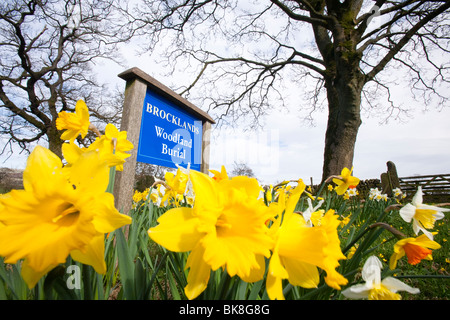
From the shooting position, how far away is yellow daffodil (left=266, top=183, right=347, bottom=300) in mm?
502

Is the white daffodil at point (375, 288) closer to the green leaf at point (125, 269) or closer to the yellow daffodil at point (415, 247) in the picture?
the yellow daffodil at point (415, 247)

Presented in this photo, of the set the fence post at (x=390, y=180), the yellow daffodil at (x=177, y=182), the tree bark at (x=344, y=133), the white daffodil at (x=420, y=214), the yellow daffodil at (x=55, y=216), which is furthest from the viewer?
the fence post at (x=390, y=180)

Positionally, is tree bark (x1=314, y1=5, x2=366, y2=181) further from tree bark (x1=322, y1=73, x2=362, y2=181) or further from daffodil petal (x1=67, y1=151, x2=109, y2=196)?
daffodil petal (x1=67, y1=151, x2=109, y2=196)

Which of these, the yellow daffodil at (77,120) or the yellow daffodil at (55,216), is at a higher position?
the yellow daffodil at (77,120)

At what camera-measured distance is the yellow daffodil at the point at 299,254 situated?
502 millimetres

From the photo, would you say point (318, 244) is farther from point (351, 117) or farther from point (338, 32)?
point (338, 32)

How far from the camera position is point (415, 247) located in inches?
28.0

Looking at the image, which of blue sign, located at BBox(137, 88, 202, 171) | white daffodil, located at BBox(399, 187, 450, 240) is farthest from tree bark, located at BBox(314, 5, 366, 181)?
white daffodil, located at BBox(399, 187, 450, 240)

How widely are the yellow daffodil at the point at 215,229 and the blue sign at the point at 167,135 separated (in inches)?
69.6

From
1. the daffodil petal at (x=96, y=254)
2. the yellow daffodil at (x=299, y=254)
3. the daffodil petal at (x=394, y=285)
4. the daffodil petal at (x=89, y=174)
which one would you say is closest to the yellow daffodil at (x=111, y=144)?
the daffodil petal at (x=89, y=174)

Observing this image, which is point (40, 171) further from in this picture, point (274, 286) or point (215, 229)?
point (274, 286)

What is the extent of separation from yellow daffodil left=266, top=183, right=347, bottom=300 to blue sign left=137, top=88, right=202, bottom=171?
5.98ft
